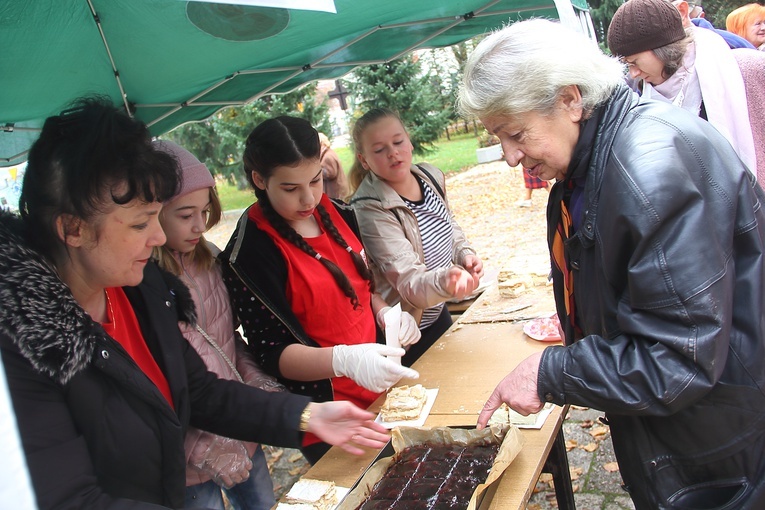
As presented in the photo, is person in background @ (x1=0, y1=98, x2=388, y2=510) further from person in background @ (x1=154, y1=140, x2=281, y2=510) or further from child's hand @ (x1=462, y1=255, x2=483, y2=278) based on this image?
child's hand @ (x1=462, y1=255, x2=483, y2=278)

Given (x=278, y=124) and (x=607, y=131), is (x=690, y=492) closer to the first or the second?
(x=607, y=131)

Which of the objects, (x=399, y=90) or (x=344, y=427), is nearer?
(x=344, y=427)

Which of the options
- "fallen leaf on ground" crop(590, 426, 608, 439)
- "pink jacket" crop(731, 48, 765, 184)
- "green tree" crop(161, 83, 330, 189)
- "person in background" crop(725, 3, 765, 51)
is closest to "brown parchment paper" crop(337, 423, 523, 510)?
"fallen leaf on ground" crop(590, 426, 608, 439)

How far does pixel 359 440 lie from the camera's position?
6.18ft

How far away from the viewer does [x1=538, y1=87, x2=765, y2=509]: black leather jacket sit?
4.29 ft

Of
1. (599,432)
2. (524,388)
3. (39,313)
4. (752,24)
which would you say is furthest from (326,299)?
(752,24)

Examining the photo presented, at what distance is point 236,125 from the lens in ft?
42.9

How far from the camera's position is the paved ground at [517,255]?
3196 mm

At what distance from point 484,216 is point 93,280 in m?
9.69

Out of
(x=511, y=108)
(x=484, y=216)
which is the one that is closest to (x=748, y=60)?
(x=511, y=108)

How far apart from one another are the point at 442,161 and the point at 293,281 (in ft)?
52.0

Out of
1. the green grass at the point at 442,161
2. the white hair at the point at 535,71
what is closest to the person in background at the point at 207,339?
the white hair at the point at 535,71

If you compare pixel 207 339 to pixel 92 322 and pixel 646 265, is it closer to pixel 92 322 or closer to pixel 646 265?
pixel 92 322

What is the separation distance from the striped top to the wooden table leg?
1069 mm
